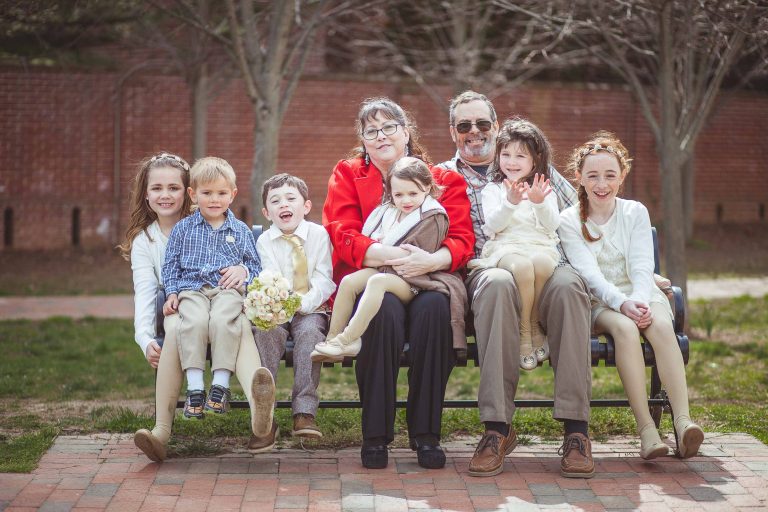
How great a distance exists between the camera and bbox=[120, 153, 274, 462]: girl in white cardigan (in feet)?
14.8

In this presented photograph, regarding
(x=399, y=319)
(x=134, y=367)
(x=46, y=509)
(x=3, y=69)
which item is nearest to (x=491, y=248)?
(x=399, y=319)

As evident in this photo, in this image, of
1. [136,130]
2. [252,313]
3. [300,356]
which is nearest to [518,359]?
[300,356]

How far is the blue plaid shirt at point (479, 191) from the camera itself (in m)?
5.20

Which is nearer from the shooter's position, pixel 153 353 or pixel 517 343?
pixel 517 343

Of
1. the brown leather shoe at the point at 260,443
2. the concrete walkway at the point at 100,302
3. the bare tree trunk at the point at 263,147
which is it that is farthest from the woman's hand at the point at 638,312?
the concrete walkway at the point at 100,302

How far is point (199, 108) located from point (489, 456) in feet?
31.5

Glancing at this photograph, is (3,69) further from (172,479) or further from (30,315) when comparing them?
(172,479)

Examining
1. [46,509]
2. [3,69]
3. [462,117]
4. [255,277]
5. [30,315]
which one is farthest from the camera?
[3,69]

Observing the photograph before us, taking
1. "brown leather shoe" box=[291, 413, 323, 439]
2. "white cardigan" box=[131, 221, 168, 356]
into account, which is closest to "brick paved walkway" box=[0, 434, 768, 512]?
"brown leather shoe" box=[291, 413, 323, 439]

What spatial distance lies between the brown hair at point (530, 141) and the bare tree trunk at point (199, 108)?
8281mm

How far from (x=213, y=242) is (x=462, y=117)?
1467mm

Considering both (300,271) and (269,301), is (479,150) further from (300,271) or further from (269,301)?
(269,301)

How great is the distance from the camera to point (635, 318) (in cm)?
477

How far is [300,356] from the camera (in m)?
4.72
